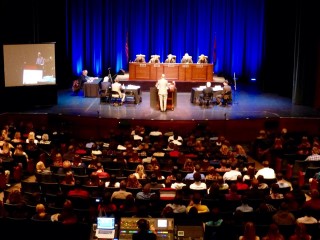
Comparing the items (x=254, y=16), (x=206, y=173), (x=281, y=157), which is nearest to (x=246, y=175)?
(x=206, y=173)

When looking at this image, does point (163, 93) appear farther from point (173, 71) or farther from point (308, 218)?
point (308, 218)

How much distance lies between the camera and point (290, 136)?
68.1 feet

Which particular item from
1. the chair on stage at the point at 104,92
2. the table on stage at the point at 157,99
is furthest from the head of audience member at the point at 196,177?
the chair on stage at the point at 104,92

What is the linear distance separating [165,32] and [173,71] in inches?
171

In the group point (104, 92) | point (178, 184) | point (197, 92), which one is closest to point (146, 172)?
point (178, 184)

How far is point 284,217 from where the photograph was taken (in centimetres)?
1230

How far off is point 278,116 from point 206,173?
7999 mm

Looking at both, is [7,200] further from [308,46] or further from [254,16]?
[254,16]

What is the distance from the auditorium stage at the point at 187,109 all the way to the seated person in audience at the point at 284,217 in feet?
33.6

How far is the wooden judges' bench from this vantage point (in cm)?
2891

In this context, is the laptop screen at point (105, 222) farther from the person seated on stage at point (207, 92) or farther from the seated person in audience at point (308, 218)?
the person seated on stage at point (207, 92)

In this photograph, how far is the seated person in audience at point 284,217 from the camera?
1223 cm

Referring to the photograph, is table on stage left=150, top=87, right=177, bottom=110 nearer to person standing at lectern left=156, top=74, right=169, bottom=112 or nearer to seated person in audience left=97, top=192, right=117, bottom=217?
person standing at lectern left=156, top=74, right=169, bottom=112

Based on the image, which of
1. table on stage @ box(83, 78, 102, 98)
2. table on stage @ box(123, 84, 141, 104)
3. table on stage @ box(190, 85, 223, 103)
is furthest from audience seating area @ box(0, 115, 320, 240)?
table on stage @ box(83, 78, 102, 98)
